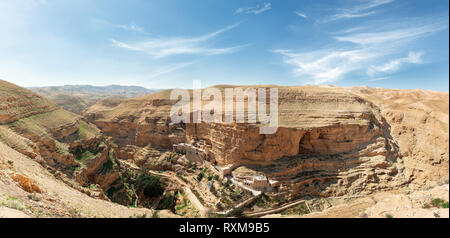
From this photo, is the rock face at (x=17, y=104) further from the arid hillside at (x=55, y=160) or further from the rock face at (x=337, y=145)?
the rock face at (x=337, y=145)

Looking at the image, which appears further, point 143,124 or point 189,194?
point 143,124

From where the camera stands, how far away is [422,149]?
22.4m

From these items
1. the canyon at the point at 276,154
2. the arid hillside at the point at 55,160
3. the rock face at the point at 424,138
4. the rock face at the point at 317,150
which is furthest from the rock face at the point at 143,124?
the rock face at the point at 424,138

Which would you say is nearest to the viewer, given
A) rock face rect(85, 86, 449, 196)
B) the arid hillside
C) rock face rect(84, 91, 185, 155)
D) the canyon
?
the arid hillside

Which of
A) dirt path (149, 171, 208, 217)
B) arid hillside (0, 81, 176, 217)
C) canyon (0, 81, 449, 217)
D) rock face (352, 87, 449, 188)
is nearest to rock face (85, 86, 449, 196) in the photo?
rock face (352, 87, 449, 188)

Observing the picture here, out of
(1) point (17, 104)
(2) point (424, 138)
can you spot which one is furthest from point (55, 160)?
(2) point (424, 138)

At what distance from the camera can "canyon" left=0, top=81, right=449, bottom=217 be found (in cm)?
1897

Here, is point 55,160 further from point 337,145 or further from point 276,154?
point 337,145

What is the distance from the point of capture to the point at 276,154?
22141 mm

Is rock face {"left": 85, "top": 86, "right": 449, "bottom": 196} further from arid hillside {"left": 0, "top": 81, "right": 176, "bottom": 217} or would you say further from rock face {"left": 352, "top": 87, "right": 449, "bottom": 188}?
arid hillside {"left": 0, "top": 81, "right": 176, "bottom": 217}

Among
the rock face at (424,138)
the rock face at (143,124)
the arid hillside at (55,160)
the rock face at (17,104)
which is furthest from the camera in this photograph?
the rock face at (143,124)

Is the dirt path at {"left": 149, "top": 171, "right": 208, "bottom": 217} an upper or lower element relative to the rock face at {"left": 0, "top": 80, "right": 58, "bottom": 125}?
lower

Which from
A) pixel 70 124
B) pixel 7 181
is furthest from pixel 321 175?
pixel 70 124

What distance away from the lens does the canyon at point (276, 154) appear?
1897 cm
